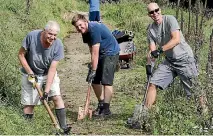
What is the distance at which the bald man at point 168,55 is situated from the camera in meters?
6.48

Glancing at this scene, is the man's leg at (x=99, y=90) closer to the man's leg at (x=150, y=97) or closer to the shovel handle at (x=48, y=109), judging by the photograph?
the man's leg at (x=150, y=97)

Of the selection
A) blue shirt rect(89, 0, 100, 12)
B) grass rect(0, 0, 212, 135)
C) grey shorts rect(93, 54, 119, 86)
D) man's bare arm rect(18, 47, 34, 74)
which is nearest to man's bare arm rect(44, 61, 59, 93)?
man's bare arm rect(18, 47, 34, 74)

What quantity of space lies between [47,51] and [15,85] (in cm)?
161

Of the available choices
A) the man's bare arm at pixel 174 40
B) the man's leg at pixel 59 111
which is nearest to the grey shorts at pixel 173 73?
the man's bare arm at pixel 174 40

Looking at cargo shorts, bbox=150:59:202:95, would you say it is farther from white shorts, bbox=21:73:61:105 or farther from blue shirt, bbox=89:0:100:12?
blue shirt, bbox=89:0:100:12

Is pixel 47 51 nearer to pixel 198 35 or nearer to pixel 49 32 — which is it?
pixel 49 32

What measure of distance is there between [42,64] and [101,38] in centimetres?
127

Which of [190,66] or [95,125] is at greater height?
[190,66]

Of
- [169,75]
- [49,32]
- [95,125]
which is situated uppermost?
[49,32]

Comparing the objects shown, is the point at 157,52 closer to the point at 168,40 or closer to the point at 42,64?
the point at 168,40

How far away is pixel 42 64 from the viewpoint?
20.5ft

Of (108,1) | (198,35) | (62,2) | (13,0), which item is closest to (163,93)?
(198,35)

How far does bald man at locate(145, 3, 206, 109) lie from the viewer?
21.2 ft

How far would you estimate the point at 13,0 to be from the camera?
14.3 meters
